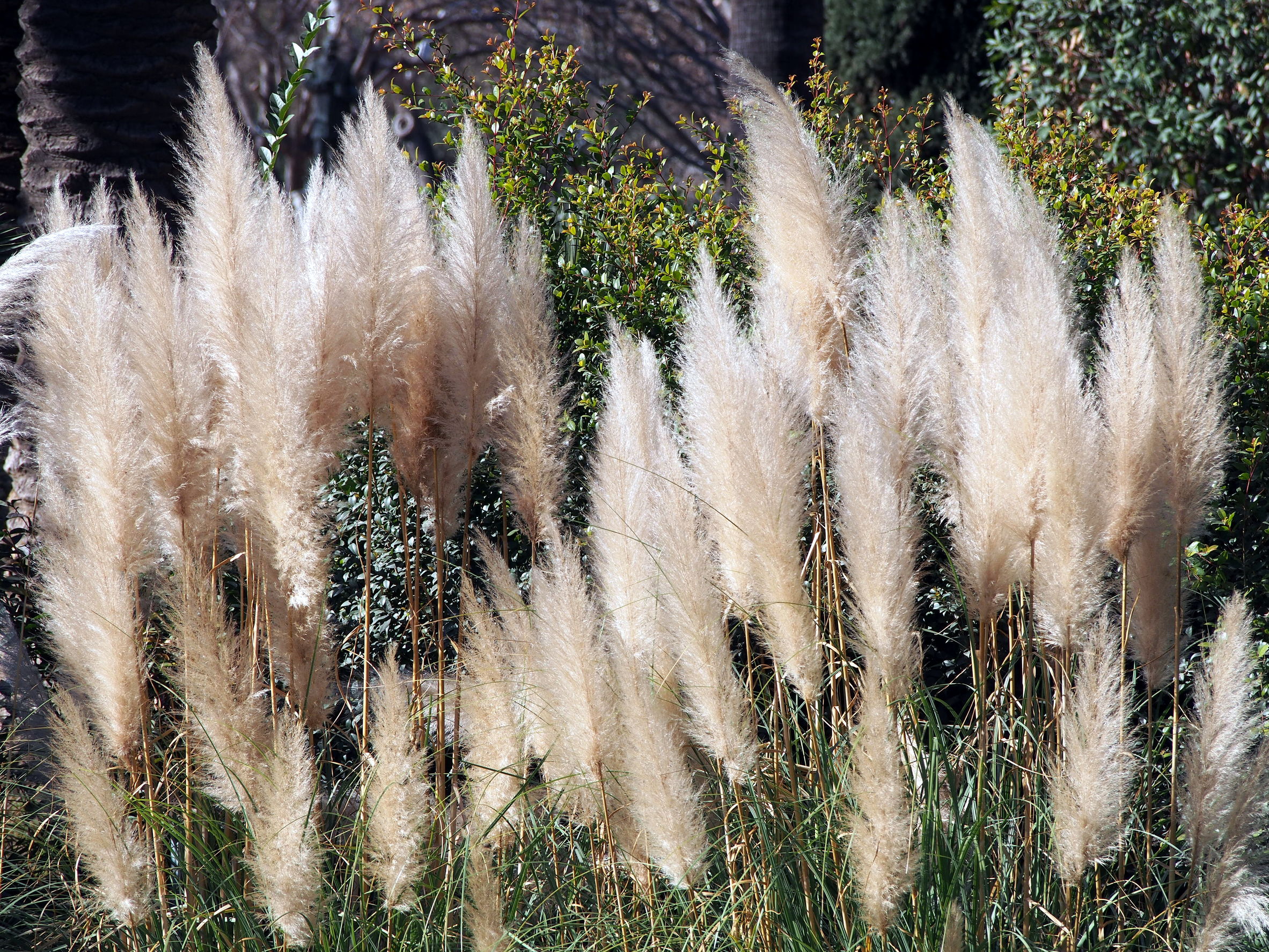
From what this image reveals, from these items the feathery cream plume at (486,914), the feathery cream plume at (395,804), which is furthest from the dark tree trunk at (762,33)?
the feathery cream plume at (486,914)

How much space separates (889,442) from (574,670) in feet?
2.78

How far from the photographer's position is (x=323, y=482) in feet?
7.93

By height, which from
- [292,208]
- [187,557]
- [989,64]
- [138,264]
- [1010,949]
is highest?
[989,64]

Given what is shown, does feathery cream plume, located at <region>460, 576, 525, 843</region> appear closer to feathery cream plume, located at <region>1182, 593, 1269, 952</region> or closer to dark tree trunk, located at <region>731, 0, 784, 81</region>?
feathery cream plume, located at <region>1182, 593, 1269, 952</region>

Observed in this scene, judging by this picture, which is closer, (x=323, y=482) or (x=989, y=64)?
(x=323, y=482)

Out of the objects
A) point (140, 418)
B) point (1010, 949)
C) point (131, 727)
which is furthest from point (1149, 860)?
point (140, 418)

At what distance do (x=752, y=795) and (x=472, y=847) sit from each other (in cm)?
58

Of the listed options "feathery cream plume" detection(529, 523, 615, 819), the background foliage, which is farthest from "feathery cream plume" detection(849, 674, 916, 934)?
the background foliage

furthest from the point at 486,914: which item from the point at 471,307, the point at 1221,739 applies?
the point at 1221,739

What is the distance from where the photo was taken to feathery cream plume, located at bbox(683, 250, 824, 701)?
7.19 ft

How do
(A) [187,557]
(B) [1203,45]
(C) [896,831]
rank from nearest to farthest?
(C) [896,831]
(A) [187,557]
(B) [1203,45]

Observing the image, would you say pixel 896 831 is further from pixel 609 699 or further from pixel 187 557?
pixel 187 557

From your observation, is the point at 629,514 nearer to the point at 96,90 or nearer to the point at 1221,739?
the point at 1221,739

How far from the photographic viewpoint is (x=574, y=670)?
6.88 ft
